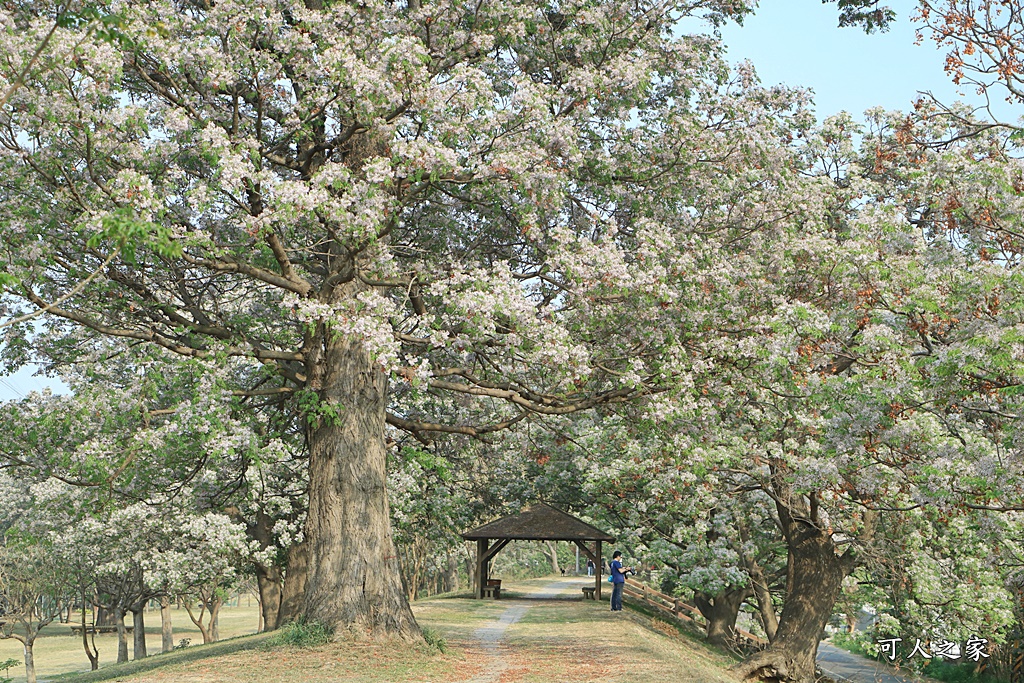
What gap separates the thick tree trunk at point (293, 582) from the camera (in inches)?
936

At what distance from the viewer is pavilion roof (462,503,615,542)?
31078mm

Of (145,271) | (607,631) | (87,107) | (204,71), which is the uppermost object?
(204,71)

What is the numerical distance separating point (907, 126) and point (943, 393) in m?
3.89

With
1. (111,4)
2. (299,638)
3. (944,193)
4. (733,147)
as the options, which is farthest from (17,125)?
(944,193)

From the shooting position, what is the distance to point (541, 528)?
31.5 m

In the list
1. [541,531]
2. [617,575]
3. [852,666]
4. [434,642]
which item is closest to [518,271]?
[434,642]

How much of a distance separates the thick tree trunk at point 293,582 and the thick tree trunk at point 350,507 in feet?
29.7

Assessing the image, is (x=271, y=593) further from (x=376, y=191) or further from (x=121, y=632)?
(x=376, y=191)

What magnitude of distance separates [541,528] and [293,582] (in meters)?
10.0

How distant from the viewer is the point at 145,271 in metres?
15.2

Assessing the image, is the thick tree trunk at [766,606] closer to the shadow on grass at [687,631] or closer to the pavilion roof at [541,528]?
the shadow on grass at [687,631]

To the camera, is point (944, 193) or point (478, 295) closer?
point (944, 193)

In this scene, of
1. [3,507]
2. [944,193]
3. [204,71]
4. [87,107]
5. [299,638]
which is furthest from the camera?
[3,507]

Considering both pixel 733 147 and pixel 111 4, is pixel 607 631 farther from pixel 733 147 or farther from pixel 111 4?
pixel 111 4
